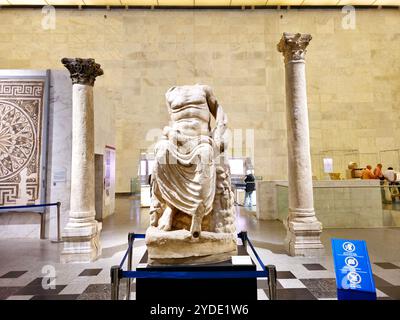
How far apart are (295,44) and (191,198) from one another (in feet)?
9.28

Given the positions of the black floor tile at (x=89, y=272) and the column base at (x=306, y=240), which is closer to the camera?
the black floor tile at (x=89, y=272)

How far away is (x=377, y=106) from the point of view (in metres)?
9.53

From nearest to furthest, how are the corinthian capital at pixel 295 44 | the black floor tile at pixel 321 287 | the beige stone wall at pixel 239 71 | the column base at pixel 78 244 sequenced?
the black floor tile at pixel 321 287
the column base at pixel 78 244
the corinthian capital at pixel 295 44
the beige stone wall at pixel 239 71

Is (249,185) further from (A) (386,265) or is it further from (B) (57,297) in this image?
(B) (57,297)

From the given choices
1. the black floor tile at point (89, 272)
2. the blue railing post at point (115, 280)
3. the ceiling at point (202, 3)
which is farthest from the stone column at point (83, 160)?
the ceiling at point (202, 3)

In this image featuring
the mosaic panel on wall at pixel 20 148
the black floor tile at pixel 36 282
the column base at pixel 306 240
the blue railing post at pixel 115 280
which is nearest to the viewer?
the blue railing post at pixel 115 280

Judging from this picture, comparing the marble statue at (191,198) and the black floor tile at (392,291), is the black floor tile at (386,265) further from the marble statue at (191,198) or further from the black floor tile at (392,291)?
the marble statue at (191,198)

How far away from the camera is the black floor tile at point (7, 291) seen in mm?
2584

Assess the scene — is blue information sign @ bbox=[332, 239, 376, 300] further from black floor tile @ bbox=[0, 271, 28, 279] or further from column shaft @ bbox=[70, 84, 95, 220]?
black floor tile @ bbox=[0, 271, 28, 279]

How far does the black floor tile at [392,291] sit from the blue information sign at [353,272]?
42.0 inches

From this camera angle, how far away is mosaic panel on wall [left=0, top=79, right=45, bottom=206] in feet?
16.1
